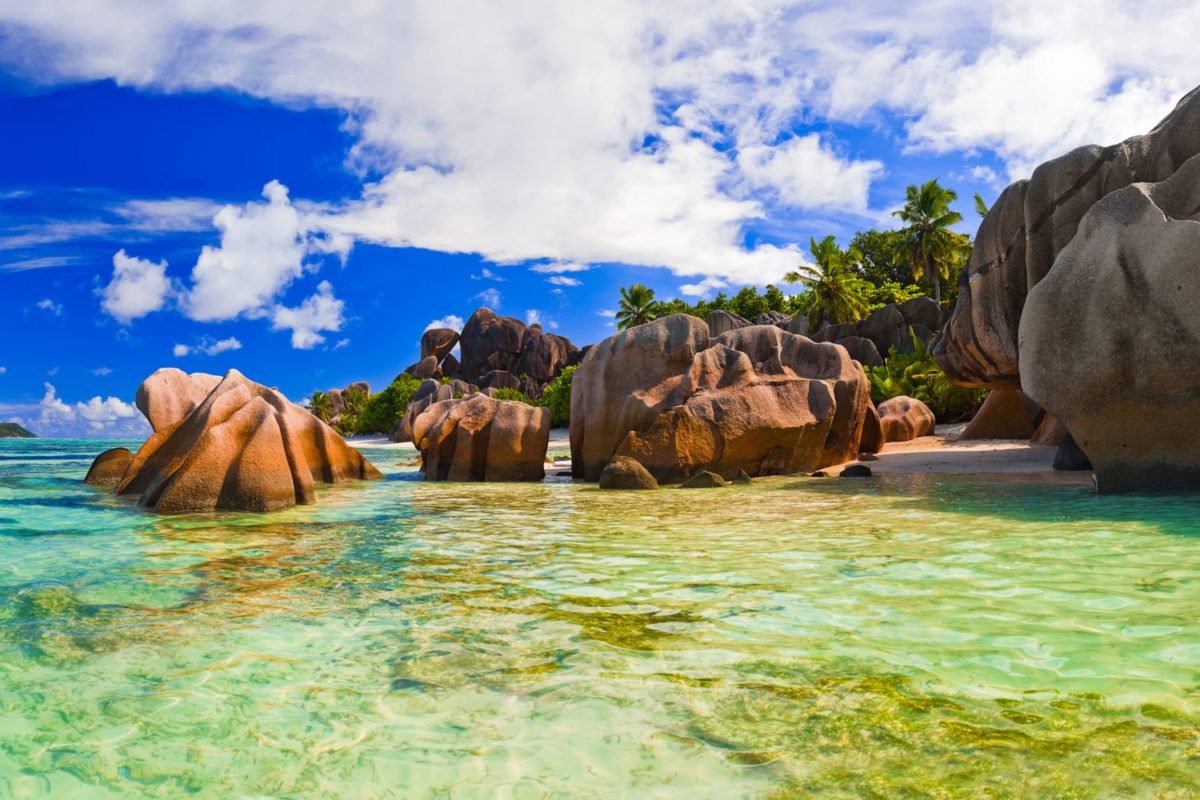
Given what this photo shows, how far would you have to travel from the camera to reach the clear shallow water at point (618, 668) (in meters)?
2.40

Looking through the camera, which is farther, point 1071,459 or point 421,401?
point 421,401

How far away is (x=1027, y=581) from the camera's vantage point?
15.1 ft

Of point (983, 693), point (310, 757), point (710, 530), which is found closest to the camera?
point (310, 757)

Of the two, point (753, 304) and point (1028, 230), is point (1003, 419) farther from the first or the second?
point (753, 304)

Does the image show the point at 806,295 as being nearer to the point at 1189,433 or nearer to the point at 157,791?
the point at 1189,433

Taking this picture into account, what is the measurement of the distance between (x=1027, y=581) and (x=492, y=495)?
28.0 ft

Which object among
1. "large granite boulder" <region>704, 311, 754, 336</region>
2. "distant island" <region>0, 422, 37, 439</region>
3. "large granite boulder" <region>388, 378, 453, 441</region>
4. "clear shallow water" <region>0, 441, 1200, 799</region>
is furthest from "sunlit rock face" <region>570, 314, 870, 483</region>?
"distant island" <region>0, 422, 37, 439</region>

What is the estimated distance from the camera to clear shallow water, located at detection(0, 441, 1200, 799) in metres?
2.40

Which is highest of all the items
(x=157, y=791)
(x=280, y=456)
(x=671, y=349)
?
(x=671, y=349)

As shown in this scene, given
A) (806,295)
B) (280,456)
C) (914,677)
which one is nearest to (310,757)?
(914,677)

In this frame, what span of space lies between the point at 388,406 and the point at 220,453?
43861 millimetres

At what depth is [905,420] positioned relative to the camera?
22797 millimetres

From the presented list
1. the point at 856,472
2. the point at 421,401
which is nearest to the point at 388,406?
the point at 421,401

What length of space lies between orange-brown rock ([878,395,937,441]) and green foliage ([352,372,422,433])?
1330 inches
